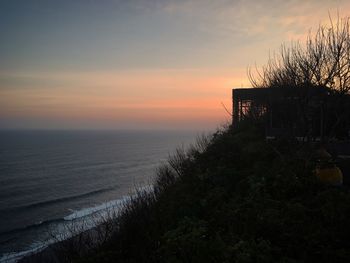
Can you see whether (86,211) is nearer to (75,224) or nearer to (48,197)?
(75,224)

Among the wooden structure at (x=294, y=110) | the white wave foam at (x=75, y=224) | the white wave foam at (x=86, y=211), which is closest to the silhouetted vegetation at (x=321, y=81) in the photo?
the wooden structure at (x=294, y=110)

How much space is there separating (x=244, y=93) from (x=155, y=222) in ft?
52.9

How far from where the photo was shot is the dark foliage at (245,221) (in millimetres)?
5949

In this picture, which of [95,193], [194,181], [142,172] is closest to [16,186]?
[95,193]

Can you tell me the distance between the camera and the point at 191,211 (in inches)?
354

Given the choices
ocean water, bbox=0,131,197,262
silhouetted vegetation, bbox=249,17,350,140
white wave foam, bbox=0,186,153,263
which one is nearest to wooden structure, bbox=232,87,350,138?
silhouetted vegetation, bbox=249,17,350,140

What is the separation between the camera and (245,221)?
290 inches

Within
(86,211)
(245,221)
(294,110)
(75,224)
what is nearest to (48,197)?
(86,211)

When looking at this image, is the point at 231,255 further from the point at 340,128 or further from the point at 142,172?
the point at 142,172

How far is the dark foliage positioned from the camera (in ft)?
19.5

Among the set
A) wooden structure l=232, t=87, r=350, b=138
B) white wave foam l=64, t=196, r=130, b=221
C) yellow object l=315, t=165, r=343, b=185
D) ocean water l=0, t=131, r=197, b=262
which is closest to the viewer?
yellow object l=315, t=165, r=343, b=185

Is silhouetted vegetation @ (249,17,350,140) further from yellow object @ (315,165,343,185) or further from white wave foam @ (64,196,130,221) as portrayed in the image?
white wave foam @ (64,196,130,221)

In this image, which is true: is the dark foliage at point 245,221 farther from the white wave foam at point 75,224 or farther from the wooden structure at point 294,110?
the white wave foam at point 75,224

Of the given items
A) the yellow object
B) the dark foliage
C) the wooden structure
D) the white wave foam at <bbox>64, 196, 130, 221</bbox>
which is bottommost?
the white wave foam at <bbox>64, 196, 130, 221</bbox>
